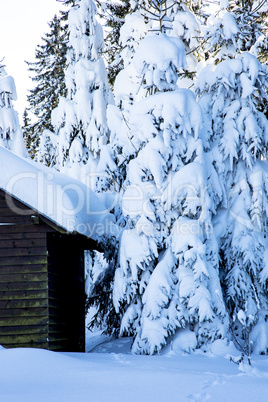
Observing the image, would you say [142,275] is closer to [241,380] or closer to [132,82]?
[241,380]

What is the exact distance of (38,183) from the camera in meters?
11.1

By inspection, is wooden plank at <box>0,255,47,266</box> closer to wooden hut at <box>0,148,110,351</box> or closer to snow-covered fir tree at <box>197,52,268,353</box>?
wooden hut at <box>0,148,110,351</box>

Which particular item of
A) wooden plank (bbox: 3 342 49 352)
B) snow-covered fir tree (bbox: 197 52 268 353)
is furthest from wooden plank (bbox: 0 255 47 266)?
snow-covered fir tree (bbox: 197 52 268 353)

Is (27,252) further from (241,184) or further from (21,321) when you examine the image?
(241,184)

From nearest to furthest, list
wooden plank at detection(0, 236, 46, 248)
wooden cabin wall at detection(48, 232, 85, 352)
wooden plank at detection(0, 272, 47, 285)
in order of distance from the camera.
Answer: wooden plank at detection(0, 272, 47, 285) < wooden plank at detection(0, 236, 46, 248) < wooden cabin wall at detection(48, 232, 85, 352)

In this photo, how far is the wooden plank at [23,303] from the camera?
1104 cm

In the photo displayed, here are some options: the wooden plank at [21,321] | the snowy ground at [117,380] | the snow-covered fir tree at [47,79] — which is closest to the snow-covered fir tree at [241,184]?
the snowy ground at [117,380]

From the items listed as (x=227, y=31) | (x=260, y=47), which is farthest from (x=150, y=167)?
(x=260, y=47)

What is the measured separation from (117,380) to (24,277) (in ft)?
14.5

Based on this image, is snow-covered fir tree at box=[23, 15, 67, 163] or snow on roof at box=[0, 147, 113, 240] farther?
snow-covered fir tree at box=[23, 15, 67, 163]

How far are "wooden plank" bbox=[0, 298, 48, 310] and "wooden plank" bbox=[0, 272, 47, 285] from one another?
438mm

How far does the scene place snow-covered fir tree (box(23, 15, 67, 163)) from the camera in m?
30.9

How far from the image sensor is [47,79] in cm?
3259

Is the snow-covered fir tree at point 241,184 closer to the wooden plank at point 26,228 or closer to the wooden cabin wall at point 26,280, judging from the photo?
the wooden cabin wall at point 26,280
